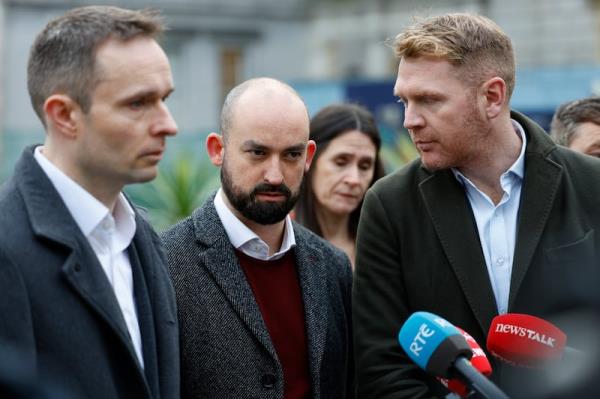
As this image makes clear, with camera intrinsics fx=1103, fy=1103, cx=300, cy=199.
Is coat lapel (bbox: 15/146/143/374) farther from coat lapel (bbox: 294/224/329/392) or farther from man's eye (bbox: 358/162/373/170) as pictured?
man's eye (bbox: 358/162/373/170)

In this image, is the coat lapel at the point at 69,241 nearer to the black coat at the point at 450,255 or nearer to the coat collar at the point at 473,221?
the black coat at the point at 450,255

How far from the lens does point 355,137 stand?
5.43 m

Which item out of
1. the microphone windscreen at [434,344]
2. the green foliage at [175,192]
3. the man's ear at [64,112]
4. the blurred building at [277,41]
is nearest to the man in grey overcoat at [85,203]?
the man's ear at [64,112]

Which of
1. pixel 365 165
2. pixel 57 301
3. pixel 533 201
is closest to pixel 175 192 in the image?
pixel 365 165

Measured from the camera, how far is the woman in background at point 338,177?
532 centimetres

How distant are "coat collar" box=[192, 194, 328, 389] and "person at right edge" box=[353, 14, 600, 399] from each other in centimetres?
14

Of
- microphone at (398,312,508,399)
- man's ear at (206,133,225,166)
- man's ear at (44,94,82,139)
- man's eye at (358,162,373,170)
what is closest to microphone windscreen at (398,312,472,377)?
microphone at (398,312,508,399)

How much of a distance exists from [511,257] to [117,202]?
53.8 inches

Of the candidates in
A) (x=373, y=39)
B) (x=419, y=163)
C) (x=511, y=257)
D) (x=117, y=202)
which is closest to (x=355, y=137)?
(x=419, y=163)

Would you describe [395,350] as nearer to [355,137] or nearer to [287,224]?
[287,224]

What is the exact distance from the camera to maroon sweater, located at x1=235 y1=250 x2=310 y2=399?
3.74 meters

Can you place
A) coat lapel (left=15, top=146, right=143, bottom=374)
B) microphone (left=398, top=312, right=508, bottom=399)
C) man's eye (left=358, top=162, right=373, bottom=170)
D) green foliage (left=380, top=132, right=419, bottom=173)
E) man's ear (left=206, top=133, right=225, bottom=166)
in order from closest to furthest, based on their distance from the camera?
microphone (left=398, top=312, right=508, bottom=399) → coat lapel (left=15, top=146, right=143, bottom=374) → man's ear (left=206, top=133, right=225, bottom=166) → man's eye (left=358, top=162, right=373, bottom=170) → green foliage (left=380, top=132, right=419, bottom=173)

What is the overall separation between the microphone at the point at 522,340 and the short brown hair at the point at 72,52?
1420 mm

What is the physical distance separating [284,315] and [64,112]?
4.10 feet
